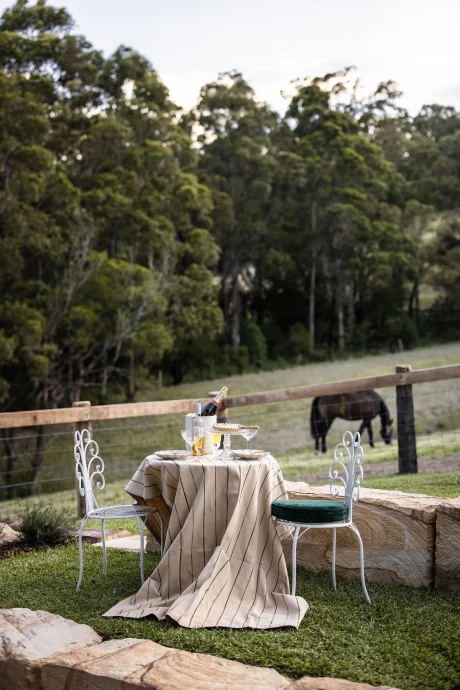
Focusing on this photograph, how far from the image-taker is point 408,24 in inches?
693

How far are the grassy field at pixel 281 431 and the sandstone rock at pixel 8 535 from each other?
1.33 metres

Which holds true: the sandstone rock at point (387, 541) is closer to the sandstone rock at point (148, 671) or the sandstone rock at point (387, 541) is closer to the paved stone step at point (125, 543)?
the paved stone step at point (125, 543)

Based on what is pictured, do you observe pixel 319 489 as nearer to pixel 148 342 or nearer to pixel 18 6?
pixel 148 342

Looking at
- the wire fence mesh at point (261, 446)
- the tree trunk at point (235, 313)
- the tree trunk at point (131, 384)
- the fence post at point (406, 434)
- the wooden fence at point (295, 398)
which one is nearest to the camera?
the wooden fence at point (295, 398)

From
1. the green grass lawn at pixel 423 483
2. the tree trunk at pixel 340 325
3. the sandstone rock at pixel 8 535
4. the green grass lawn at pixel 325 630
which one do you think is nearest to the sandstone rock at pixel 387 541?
the green grass lawn at pixel 325 630

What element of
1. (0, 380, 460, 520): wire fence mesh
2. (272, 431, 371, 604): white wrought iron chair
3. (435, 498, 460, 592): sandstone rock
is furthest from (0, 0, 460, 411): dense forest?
(435, 498, 460, 592): sandstone rock

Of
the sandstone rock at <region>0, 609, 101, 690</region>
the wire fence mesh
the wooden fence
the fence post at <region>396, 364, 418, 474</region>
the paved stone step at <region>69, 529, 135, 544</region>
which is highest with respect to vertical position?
the wooden fence

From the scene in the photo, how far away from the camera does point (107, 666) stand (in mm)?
3584

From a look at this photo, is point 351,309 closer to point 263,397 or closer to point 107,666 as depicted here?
point 263,397

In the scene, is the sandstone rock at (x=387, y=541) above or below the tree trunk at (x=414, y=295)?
below

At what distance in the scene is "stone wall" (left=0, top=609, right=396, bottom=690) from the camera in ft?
11.1

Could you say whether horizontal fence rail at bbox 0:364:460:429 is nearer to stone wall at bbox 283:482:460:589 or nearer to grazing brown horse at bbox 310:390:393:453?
stone wall at bbox 283:482:460:589

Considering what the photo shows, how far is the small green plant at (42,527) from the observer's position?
655 cm

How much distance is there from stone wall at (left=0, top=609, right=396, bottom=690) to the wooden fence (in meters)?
3.50
